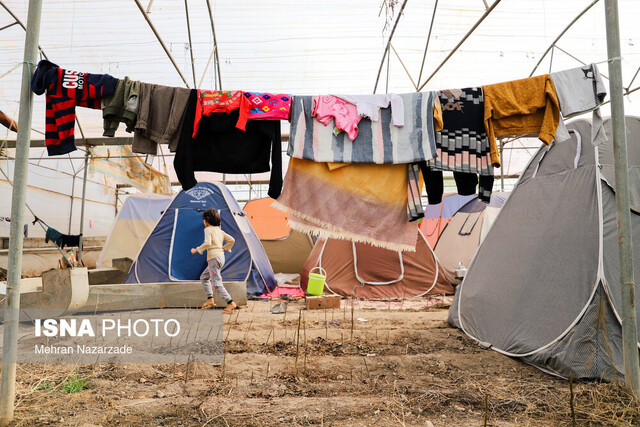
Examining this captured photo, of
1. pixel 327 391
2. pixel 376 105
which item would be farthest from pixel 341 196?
pixel 327 391

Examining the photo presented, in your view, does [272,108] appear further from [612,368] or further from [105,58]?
[105,58]

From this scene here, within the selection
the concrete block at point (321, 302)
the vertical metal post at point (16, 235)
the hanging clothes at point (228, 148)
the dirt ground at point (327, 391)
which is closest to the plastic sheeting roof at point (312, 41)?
the concrete block at point (321, 302)

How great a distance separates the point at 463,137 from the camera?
331 cm

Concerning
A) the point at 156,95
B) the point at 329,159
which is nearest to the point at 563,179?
the point at 329,159

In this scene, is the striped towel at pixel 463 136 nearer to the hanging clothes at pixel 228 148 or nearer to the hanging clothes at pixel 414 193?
the hanging clothes at pixel 414 193

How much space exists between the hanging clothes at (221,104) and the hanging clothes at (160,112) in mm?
119

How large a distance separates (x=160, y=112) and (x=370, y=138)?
5.29ft

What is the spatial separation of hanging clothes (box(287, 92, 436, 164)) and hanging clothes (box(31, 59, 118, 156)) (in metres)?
1.39

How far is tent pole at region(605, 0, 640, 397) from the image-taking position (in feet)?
8.75

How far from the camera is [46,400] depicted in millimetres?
2584

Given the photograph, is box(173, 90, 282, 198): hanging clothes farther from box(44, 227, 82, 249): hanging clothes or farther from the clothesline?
box(44, 227, 82, 249): hanging clothes

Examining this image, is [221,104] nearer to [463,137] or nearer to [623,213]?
[463,137]

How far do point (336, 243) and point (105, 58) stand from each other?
5644mm

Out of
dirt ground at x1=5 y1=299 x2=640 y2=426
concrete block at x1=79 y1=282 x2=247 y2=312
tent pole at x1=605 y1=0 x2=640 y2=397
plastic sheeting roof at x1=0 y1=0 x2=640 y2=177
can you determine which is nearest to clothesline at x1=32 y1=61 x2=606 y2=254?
tent pole at x1=605 y1=0 x2=640 y2=397
